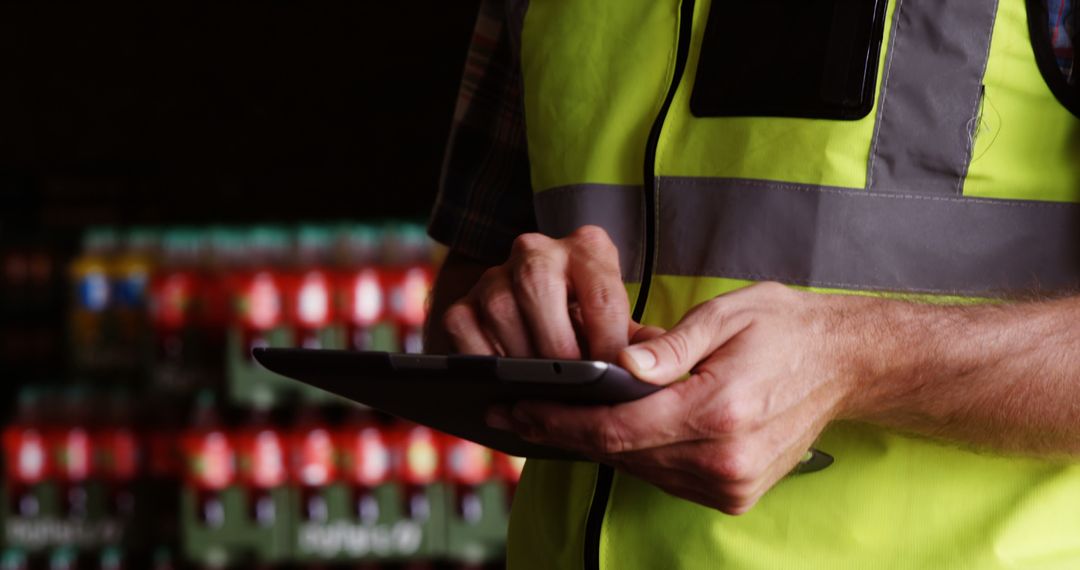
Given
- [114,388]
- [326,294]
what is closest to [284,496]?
[326,294]

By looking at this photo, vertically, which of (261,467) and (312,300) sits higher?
(312,300)

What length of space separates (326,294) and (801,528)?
2522 millimetres

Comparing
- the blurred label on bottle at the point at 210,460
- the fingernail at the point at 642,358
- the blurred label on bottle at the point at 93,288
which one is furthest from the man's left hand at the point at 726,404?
the blurred label on bottle at the point at 93,288

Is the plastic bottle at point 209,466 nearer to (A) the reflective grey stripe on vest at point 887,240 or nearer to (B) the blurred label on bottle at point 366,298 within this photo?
(B) the blurred label on bottle at point 366,298

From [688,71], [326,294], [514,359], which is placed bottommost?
[326,294]

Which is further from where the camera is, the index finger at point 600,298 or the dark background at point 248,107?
the dark background at point 248,107

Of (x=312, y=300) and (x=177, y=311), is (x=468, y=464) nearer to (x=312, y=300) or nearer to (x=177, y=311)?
(x=312, y=300)

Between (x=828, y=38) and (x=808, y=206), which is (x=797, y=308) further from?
(x=828, y=38)

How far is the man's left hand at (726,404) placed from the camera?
81 cm

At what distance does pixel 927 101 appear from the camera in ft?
3.36

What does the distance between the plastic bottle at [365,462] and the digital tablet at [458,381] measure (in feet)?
7.61

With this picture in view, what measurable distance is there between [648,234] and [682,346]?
317 millimetres

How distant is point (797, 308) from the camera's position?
0.87 m

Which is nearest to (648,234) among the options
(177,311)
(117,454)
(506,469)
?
(506,469)
